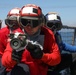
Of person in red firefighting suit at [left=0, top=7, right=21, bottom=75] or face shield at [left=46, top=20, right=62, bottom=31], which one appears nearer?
person in red firefighting suit at [left=0, top=7, right=21, bottom=75]

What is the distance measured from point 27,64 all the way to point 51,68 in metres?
0.54

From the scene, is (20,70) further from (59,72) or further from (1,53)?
(59,72)

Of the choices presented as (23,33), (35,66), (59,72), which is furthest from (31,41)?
(59,72)

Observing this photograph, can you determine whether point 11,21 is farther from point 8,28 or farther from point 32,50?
point 32,50

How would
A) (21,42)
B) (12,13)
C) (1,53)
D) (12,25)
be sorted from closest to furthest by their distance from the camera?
1. (21,42)
2. (1,53)
3. (12,25)
4. (12,13)

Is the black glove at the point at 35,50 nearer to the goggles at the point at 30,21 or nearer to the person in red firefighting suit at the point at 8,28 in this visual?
the goggles at the point at 30,21

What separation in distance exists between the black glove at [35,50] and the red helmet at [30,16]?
201 millimetres

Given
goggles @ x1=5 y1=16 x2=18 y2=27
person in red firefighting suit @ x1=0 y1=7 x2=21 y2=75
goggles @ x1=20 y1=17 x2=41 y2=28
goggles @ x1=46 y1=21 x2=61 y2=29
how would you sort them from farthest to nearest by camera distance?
goggles @ x1=5 y1=16 x2=18 y2=27, goggles @ x1=46 y1=21 x2=61 y2=29, person in red firefighting suit @ x1=0 y1=7 x2=21 y2=75, goggles @ x1=20 y1=17 x2=41 y2=28

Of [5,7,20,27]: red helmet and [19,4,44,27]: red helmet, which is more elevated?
[19,4,44,27]: red helmet

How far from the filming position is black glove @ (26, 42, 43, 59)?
294cm

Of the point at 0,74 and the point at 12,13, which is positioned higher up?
the point at 12,13

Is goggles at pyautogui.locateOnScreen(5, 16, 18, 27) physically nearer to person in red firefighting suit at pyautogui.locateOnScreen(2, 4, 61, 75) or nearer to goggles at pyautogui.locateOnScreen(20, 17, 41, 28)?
person in red firefighting suit at pyautogui.locateOnScreen(2, 4, 61, 75)

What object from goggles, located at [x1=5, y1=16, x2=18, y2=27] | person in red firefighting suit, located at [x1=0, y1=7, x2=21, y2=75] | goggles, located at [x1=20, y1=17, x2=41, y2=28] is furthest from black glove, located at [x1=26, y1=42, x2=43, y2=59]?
goggles, located at [x1=5, y1=16, x2=18, y2=27]

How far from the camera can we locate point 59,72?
12.1 feet
